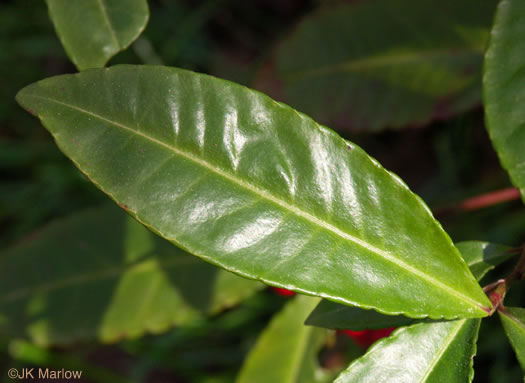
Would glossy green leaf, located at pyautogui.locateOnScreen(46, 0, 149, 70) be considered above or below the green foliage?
above

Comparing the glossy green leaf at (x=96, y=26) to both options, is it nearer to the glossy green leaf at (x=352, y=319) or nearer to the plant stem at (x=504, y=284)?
the glossy green leaf at (x=352, y=319)

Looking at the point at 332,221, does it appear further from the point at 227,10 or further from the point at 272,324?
the point at 227,10

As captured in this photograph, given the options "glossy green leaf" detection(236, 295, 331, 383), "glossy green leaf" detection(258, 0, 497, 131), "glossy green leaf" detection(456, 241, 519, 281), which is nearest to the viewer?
"glossy green leaf" detection(456, 241, 519, 281)

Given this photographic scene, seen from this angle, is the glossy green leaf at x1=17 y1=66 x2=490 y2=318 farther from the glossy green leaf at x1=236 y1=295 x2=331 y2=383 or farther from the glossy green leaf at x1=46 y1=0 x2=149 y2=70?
the glossy green leaf at x1=236 y1=295 x2=331 y2=383

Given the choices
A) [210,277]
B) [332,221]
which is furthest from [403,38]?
[332,221]

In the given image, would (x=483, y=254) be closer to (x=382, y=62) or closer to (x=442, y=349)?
(x=442, y=349)

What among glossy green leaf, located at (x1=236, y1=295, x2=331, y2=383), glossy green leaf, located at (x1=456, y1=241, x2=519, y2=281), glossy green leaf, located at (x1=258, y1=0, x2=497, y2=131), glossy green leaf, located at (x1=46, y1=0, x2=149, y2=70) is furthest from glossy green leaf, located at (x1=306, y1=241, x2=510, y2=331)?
glossy green leaf, located at (x1=258, y1=0, x2=497, y2=131)

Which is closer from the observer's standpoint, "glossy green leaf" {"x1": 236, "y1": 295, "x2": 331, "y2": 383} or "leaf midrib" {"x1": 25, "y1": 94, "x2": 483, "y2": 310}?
"leaf midrib" {"x1": 25, "y1": 94, "x2": 483, "y2": 310}

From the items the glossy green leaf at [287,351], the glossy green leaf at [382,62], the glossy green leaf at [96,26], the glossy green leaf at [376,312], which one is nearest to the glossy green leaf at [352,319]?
the glossy green leaf at [376,312]
